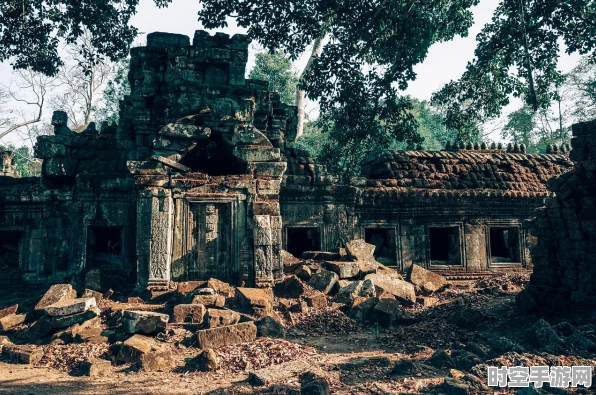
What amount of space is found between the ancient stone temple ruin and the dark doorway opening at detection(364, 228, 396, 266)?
46 millimetres

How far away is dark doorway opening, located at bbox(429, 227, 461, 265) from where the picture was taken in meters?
13.4

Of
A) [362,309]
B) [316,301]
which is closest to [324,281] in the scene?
[316,301]

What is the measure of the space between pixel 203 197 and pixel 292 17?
6.69 m

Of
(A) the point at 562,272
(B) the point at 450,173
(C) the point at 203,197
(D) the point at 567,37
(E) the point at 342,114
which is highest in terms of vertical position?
(D) the point at 567,37

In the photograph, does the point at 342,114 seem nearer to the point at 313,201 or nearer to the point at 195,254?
the point at 313,201

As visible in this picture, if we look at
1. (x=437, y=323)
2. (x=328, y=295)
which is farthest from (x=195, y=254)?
(x=437, y=323)

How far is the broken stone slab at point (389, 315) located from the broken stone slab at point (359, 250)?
211 centimetres

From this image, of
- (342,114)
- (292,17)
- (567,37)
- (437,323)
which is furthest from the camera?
(342,114)

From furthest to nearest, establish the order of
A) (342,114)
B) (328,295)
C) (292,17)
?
(342,114), (292,17), (328,295)

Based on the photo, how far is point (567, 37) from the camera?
11.3 meters

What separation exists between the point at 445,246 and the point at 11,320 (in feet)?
40.3

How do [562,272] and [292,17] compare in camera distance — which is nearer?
[562,272]

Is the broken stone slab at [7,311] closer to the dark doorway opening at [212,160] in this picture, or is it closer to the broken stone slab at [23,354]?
the broken stone slab at [23,354]

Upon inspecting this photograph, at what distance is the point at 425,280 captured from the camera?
11.1m
